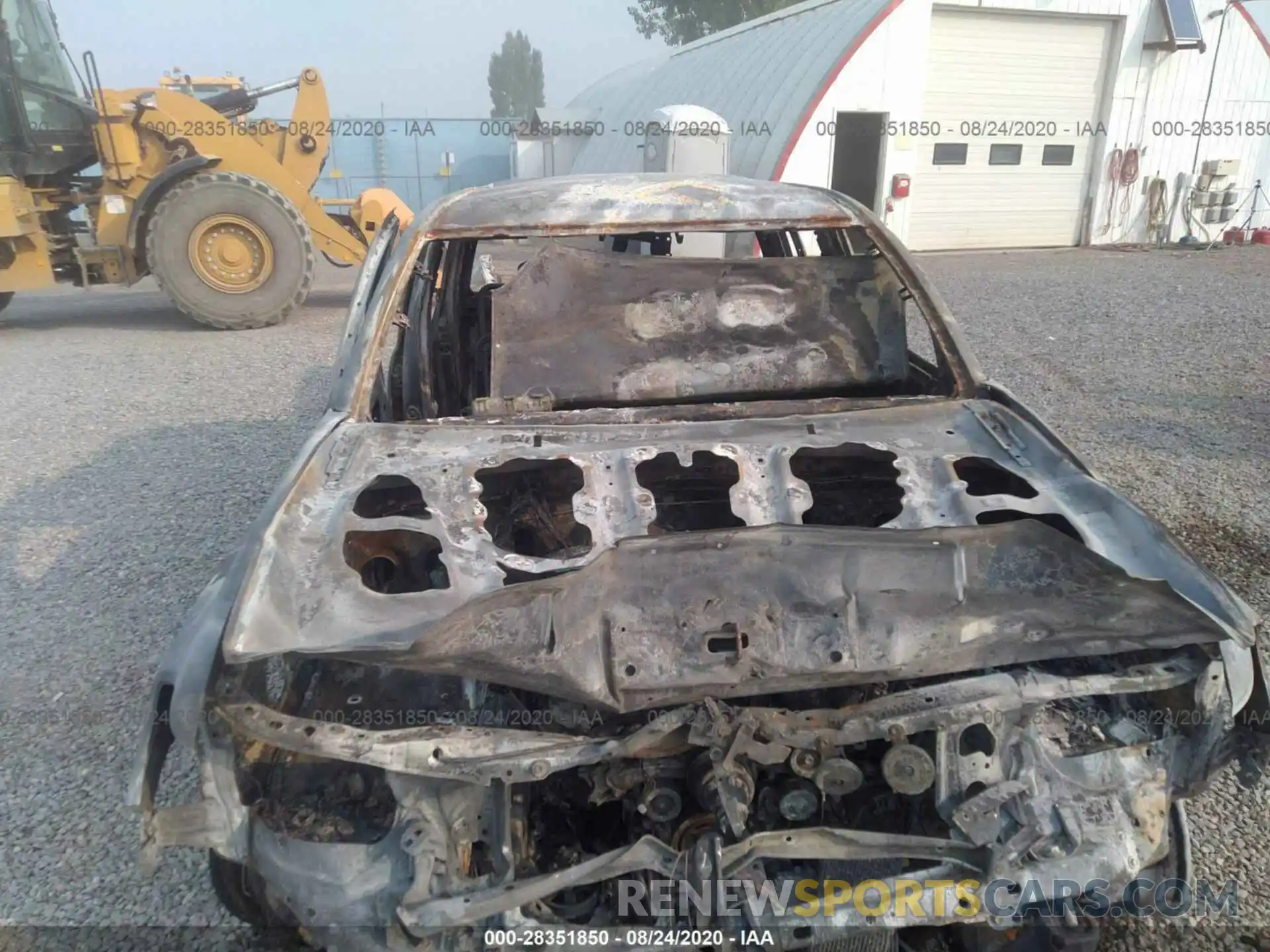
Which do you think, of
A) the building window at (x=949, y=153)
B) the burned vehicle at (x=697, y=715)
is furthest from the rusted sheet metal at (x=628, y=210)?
the building window at (x=949, y=153)

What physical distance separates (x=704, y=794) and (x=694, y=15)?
113 ft

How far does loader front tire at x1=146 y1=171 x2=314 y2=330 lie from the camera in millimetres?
8406

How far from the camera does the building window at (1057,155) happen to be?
1384 cm

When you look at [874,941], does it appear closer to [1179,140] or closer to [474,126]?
[1179,140]

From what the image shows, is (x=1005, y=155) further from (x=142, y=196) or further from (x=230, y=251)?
(x=142, y=196)

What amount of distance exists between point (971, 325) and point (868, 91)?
5.39m

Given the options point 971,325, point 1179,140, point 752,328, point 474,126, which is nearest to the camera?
point 752,328

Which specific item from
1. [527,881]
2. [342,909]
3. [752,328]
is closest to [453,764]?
[527,881]

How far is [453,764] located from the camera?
→ 1.76 meters

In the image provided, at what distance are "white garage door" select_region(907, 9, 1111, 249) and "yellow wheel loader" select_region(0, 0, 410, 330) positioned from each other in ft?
31.1

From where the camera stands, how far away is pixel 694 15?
3133 centimetres

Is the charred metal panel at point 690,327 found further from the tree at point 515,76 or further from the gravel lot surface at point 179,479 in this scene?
the tree at point 515,76

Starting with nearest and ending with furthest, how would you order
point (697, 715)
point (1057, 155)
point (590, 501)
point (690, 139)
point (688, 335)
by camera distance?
point (697, 715) → point (590, 501) → point (688, 335) → point (690, 139) → point (1057, 155)

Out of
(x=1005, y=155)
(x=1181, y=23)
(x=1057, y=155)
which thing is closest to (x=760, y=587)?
(x=1005, y=155)
